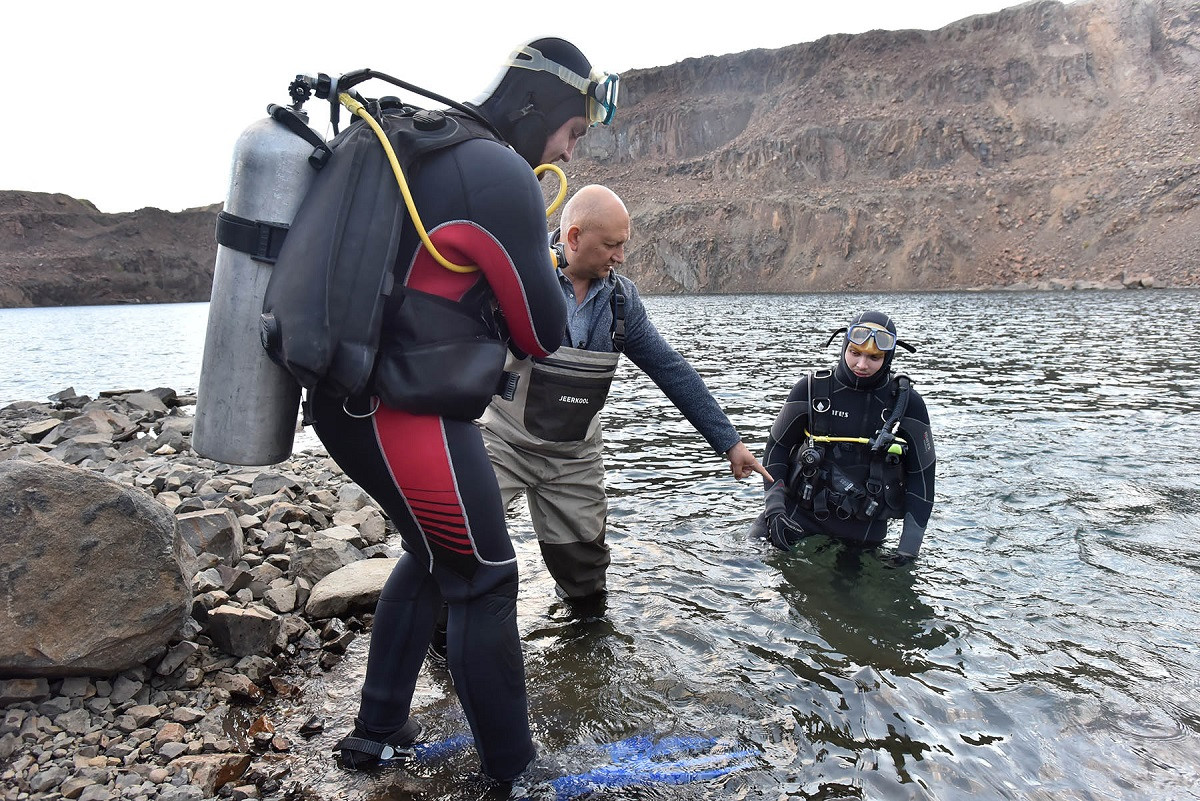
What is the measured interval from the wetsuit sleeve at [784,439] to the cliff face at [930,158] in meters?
59.7

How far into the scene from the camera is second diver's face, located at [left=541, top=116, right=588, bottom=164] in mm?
2840

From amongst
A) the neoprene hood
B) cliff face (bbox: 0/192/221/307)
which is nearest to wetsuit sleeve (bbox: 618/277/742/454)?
the neoprene hood

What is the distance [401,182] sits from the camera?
7.54 feet

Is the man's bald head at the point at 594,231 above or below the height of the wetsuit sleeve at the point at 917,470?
above

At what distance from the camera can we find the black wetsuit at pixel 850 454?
5.55 m

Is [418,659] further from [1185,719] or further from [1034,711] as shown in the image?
[1185,719]

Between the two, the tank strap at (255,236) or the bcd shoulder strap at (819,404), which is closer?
the tank strap at (255,236)

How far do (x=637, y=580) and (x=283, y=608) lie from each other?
2413 mm

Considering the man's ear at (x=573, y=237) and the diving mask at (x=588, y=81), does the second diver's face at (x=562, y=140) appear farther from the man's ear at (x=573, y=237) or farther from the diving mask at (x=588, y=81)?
the man's ear at (x=573, y=237)

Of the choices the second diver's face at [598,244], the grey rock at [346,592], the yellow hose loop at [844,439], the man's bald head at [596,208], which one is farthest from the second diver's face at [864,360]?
the grey rock at [346,592]

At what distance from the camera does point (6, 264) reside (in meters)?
136

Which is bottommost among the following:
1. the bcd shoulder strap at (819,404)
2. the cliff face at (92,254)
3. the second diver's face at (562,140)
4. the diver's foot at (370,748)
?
the cliff face at (92,254)

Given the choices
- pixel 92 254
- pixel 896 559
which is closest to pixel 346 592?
pixel 896 559

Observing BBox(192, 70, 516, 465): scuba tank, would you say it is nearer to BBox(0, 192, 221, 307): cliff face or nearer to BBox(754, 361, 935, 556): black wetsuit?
BBox(754, 361, 935, 556): black wetsuit
